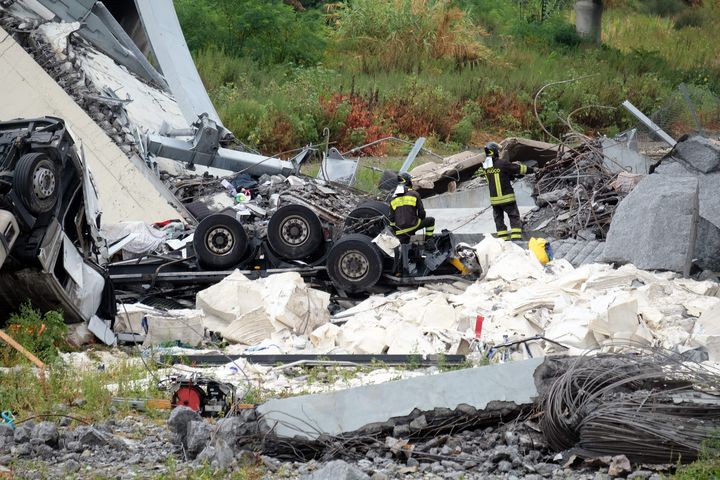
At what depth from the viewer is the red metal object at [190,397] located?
7.91m

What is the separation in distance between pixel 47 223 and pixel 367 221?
463 centimetres

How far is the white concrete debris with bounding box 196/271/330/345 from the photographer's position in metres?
11.2

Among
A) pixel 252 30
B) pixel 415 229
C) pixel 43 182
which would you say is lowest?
pixel 415 229

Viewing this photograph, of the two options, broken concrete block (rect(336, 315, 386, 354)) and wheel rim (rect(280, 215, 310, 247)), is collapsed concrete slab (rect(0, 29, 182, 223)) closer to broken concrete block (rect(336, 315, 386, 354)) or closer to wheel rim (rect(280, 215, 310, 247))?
wheel rim (rect(280, 215, 310, 247))

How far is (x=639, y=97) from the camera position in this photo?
95.3 ft

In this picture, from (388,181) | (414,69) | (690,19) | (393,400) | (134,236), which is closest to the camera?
(393,400)

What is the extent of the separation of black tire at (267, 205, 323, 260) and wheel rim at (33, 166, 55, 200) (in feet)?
11.5

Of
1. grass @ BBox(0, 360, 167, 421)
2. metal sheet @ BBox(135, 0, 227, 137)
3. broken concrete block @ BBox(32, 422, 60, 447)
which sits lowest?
grass @ BBox(0, 360, 167, 421)

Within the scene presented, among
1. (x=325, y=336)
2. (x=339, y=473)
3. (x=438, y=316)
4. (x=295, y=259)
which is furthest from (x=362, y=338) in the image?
(x=339, y=473)

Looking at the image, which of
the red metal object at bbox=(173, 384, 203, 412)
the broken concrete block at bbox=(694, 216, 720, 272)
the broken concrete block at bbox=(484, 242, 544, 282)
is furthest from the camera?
the broken concrete block at bbox=(694, 216, 720, 272)

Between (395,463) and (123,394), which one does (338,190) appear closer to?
(123,394)

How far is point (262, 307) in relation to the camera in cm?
1133

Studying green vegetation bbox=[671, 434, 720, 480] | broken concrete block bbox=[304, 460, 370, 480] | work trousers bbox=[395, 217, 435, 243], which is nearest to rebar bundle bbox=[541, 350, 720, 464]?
green vegetation bbox=[671, 434, 720, 480]

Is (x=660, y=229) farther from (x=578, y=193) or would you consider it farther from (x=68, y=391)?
(x=68, y=391)
